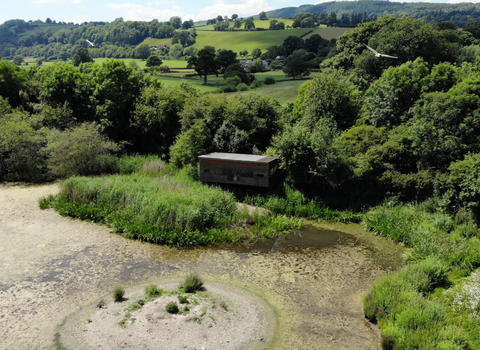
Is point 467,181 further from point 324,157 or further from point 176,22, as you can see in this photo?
point 176,22

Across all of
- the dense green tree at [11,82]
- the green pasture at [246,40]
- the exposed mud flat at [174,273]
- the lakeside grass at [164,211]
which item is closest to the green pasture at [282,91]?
the lakeside grass at [164,211]

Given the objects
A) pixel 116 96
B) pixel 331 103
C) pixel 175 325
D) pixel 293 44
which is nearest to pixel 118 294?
pixel 175 325

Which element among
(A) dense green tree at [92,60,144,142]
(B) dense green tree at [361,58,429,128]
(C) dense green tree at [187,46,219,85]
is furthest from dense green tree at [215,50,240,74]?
(B) dense green tree at [361,58,429,128]

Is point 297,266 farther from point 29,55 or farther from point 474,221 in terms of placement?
point 29,55

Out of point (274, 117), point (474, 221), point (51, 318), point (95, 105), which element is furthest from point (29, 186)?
point (474, 221)

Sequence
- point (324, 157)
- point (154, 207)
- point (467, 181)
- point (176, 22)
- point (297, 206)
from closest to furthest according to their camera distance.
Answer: point (467, 181) → point (154, 207) → point (297, 206) → point (324, 157) → point (176, 22)

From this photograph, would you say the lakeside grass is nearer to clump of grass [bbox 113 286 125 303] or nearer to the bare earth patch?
clump of grass [bbox 113 286 125 303]
